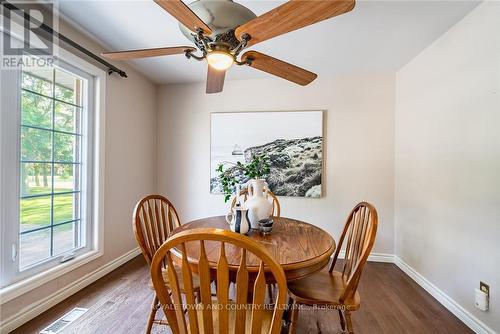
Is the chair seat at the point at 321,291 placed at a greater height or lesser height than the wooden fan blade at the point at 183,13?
lesser

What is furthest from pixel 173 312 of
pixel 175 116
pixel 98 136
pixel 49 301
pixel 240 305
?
pixel 175 116

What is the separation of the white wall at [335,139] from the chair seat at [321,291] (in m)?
1.52

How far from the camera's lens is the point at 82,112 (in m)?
2.28

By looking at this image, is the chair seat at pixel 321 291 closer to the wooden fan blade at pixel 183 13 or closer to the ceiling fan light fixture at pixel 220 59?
the ceiling fan light fixture at pixel 220 59

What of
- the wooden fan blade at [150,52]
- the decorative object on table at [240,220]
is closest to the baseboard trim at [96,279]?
the decorative object on table at [240,220]

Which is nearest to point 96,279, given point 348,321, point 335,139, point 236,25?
point 348,321

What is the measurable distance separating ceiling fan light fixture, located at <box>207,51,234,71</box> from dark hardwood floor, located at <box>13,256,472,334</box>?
6.01 feet

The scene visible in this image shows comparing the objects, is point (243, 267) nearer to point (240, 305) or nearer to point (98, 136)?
point (240, 305)

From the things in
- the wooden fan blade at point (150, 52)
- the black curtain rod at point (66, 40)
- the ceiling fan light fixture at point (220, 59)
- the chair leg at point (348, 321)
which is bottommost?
the chair leg at point (348, 321)

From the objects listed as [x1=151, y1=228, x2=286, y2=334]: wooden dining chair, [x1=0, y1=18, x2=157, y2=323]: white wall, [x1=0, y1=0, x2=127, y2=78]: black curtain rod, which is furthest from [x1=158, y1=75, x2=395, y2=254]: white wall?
[x1=151, y1=228, x2=286, y2=334]: wooden dining chair

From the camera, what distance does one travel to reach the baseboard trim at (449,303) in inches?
66.0

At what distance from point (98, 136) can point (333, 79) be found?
281 cm

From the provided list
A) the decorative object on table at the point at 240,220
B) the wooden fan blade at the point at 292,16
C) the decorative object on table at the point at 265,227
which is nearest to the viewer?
the wooden fan blade at the point at 292,16

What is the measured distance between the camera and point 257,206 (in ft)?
5.35
